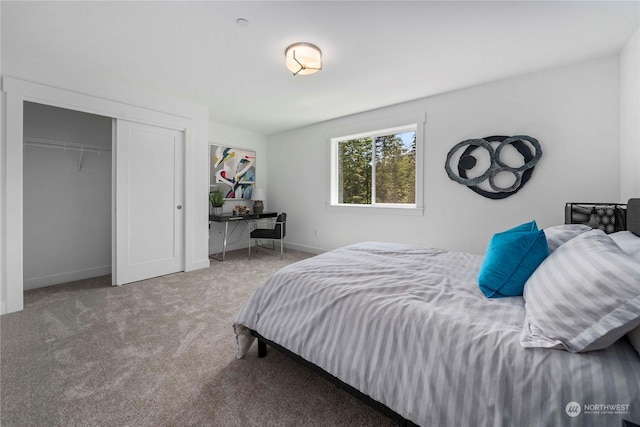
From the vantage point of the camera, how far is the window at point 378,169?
3979 mm

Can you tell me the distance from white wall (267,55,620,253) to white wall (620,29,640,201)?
93 mm

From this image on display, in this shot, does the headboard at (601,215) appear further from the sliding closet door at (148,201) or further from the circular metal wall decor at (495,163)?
the sliding closet door at (148,201)

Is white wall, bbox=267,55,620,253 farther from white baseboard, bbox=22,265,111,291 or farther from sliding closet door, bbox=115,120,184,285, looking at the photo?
white baseboard, bbox=22,265,111,291

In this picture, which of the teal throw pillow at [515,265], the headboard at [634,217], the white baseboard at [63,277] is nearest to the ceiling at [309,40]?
the headboard at [634,217]

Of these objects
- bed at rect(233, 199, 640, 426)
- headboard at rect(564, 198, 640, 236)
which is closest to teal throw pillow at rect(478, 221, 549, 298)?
bed at rect(233, 199, 640, 426)

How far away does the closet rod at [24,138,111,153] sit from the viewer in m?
3.21

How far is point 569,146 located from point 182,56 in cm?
396

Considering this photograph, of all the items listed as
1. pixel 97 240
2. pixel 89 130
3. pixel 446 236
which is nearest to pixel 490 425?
pixel 446 236

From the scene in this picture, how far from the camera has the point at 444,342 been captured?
42.1 inches

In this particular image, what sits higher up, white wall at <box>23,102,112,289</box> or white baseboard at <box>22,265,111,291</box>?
white wall at <box>23,102,112,289</box>

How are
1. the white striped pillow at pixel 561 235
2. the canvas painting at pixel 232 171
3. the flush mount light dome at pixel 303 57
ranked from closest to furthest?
the white striped pillow at pixel 561 235 → the flush mount light dome at pixel 303 57 → the canvas painting at pixel 232 171

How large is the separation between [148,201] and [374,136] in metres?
3.41

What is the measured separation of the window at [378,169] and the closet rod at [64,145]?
11.3 ft

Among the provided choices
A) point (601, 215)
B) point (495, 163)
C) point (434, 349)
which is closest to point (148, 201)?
point (434, 349)
